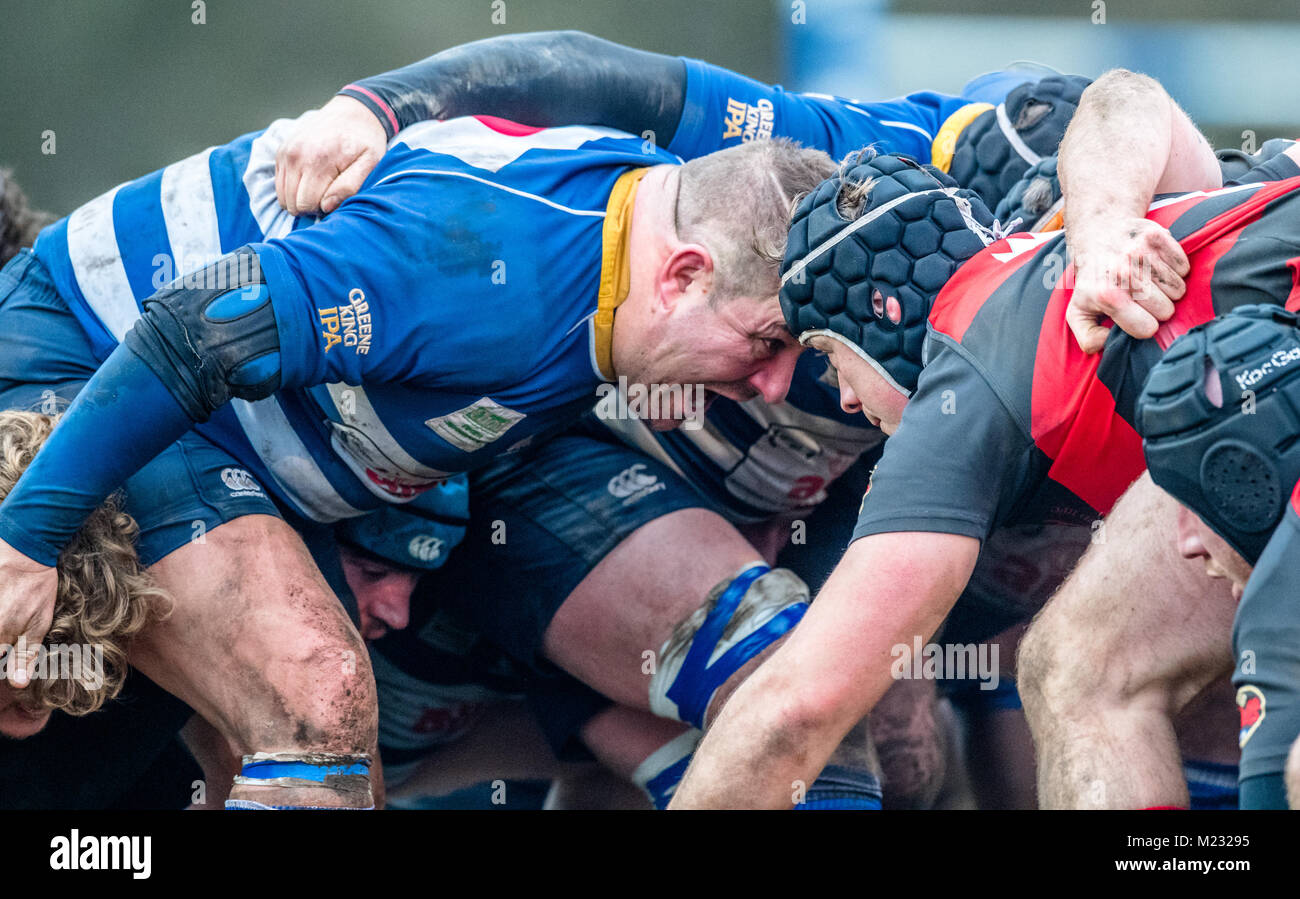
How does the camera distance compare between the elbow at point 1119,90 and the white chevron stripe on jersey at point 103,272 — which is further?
the white chevron stripe on jersey at point 103,272

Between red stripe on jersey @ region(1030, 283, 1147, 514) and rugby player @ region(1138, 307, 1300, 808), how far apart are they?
20 centimetres

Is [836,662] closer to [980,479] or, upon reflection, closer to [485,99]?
[980,479]

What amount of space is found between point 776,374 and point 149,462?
3.20ft

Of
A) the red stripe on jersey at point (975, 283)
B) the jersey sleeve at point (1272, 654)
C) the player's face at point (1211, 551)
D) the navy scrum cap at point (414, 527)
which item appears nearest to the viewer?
the jersey sleeve at point (1272, 654)

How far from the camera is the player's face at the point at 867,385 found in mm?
2004

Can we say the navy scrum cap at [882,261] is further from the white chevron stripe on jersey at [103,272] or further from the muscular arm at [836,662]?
the white chevron stripe on jersey at [103,272]

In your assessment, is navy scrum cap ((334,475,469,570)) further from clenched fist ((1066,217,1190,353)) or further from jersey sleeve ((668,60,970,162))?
clenched fist ((1066,217,1190,353))

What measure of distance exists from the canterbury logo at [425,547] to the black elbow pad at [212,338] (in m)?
0.70

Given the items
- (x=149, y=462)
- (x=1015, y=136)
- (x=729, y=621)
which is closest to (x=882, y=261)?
(x=1015, y=136)

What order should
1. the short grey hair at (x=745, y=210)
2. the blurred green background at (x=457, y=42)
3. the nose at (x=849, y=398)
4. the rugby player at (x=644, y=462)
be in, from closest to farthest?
the nose at (x=849, y=398) → the short grey hair at (x=745, y=210) → the rugby player at (x=644, y=462) → the blurred green background at (x=457, y=42)

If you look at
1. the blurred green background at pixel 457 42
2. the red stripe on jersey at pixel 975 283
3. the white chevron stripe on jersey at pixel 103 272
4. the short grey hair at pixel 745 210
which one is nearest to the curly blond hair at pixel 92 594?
the white chevron stripe on jersey at pixel 103 272

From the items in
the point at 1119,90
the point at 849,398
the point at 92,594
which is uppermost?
the point at 1119,90

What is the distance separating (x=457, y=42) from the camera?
15.2 feet
